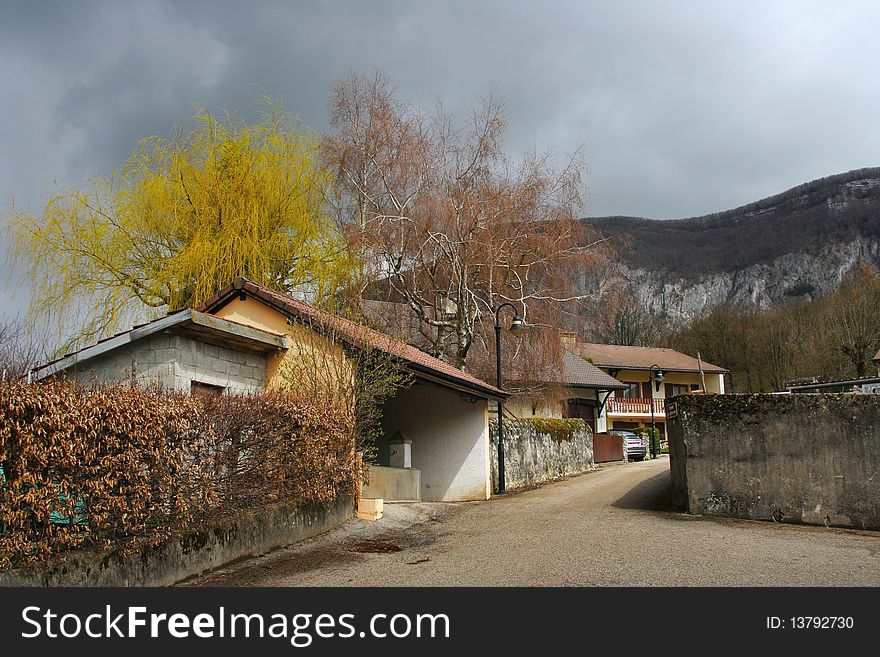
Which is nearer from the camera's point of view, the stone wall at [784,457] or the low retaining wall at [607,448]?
the stone wall at [784,457]

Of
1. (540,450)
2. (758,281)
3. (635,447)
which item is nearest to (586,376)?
(635,447)

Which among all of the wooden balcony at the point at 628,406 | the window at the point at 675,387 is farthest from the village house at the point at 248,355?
the window at the point at 675,387

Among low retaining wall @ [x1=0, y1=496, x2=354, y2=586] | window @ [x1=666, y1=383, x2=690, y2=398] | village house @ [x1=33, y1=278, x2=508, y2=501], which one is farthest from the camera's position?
window @ [x1=666, y1=383, x2=690, y2=398]

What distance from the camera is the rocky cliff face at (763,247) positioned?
3885 inches

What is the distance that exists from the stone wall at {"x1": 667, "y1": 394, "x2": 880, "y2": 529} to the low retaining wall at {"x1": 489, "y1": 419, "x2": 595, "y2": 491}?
731cm

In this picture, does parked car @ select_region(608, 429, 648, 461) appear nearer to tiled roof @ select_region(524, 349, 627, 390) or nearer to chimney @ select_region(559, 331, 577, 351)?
tiled roof @ select_region(524, 349, 627, 390)

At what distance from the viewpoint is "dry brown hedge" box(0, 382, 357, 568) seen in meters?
6.04

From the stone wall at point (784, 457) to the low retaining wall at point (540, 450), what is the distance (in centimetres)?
731

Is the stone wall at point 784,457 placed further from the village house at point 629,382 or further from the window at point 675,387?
the window at point 675,387

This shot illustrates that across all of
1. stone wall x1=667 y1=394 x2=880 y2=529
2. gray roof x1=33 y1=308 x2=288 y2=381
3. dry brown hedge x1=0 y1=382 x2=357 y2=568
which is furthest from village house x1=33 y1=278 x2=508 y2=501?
stone wall x1=667 y1=394 x2=880 y2=529

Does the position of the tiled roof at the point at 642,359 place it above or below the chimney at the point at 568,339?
above
